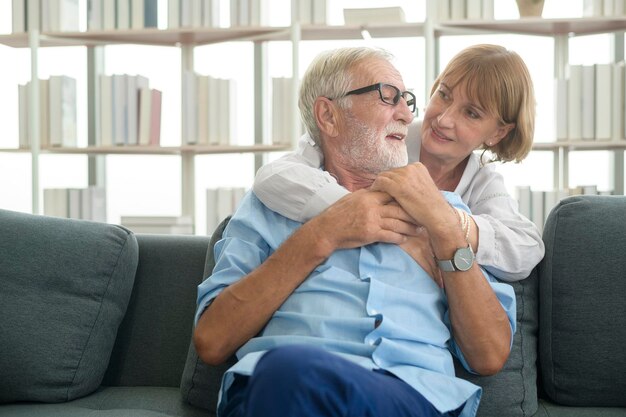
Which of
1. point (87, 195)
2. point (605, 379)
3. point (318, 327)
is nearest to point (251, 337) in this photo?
point (318, 327)

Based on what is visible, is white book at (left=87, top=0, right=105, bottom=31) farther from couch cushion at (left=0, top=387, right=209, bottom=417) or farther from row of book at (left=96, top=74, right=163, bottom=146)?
couch cushion at (left=0, top=387, right=209, bottom=417)

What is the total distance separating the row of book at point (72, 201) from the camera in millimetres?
4211

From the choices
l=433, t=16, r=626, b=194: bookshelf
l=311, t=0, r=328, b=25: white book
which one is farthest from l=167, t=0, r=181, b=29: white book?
l=433, t=16, r=626, b=194: bookshelf

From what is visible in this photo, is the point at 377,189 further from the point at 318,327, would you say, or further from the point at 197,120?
the point at 197,120

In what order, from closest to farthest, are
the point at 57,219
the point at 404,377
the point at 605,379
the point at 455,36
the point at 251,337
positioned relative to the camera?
the point at 404,377
the point at 251,337
the point at 605,379
the point at 57,219
the point at 455,36

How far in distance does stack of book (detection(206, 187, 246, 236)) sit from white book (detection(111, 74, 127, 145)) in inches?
20.0

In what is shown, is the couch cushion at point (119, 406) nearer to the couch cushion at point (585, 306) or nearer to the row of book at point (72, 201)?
the couch cushion at point (585, 306)

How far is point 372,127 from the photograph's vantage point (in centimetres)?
190

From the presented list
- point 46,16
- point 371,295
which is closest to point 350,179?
point 371,295

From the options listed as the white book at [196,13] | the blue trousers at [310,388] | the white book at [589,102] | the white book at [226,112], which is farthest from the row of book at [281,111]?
the blue trousers at [310,388]

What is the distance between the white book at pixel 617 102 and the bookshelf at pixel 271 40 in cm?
6

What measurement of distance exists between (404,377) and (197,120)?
A: 2731mm

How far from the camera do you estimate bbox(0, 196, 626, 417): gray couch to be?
6.05 feet

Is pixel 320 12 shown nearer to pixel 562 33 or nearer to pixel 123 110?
pixel 123 110
